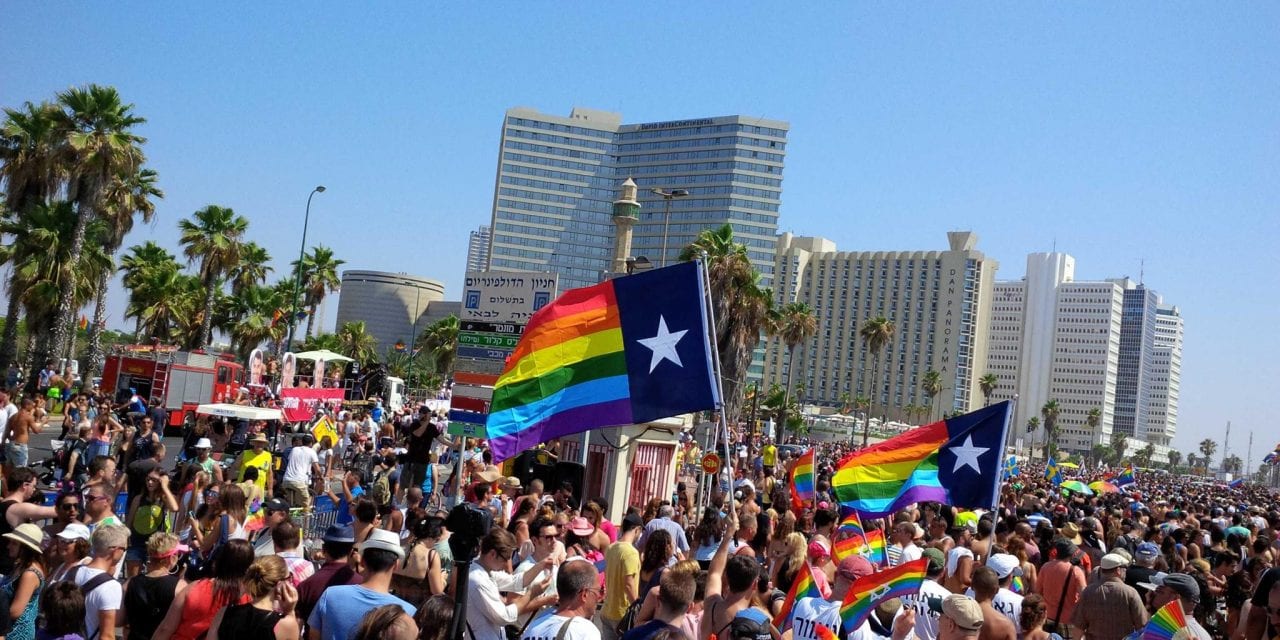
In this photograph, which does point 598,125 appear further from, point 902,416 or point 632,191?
point 632,191

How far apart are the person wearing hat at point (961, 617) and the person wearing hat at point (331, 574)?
3153 mm

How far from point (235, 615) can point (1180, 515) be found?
18670 mm

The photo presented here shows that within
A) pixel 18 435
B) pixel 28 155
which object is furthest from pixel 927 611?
pixel 28 155

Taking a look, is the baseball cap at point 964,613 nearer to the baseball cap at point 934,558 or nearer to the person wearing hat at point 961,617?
the person wearing hat at point 961,617

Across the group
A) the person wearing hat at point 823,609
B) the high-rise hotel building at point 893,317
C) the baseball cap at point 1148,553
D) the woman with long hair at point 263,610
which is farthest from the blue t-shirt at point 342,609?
the high-rise hotel building at point 893,317

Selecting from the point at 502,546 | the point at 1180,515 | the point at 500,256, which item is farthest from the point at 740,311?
the point at 500,256

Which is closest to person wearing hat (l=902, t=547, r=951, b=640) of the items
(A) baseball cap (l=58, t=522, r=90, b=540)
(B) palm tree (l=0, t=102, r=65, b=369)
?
(A) baseball cap (l=58, t=522, r=90, b=540)

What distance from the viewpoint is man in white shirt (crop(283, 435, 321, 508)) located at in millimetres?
14938

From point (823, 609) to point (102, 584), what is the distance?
4196mm

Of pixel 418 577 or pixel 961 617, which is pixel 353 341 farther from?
pixel 961 617

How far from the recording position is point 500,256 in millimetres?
165500

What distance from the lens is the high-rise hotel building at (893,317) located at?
159m

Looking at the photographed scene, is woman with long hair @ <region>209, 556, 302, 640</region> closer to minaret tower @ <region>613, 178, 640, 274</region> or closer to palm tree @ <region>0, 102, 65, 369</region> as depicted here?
minaret tower @ <region>613, 178, 640, 274</region>


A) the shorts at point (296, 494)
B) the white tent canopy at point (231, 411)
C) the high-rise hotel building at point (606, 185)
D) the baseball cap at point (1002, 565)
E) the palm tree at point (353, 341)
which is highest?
the high-rise hotel building at point (606, 185)
